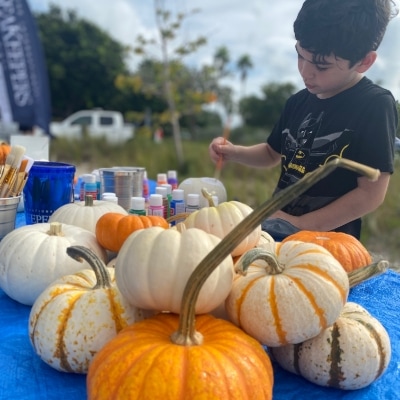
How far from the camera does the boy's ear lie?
1.61 meters

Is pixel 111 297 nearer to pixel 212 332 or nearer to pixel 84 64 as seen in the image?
pixel 212 332

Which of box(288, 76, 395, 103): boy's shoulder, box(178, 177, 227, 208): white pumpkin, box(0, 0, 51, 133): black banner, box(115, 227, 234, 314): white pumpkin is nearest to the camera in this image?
box(115, 227, 234, 314): white pumpkin

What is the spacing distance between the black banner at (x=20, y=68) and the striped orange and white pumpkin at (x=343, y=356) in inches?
294

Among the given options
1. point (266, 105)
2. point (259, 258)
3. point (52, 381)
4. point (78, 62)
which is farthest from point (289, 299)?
point (266, 105)

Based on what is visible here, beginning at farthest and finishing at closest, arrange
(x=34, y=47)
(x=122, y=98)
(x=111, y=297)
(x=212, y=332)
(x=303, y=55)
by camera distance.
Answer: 1. (x=122, y=98)
2. (x=34, y=47)
3. (x=303, y=55)
4. (x=111, y=297)
5. (x=212, y=332)

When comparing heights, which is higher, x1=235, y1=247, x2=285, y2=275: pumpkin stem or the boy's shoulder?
the boy's shoulder

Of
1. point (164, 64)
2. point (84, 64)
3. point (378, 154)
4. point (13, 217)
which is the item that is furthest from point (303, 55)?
point (84, 64)

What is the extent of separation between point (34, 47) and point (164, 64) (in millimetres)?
2214

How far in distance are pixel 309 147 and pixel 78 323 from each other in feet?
4.39

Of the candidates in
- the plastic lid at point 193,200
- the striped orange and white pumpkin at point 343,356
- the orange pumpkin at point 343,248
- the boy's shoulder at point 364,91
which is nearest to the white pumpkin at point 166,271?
the striped orange and white pumpkin at point 343,356

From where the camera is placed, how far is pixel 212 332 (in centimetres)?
84

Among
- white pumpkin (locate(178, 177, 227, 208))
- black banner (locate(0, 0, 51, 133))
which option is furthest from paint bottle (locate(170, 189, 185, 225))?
black banner (locate(0, 0, 51, 133))

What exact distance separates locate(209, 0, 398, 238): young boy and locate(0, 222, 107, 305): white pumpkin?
0.96m

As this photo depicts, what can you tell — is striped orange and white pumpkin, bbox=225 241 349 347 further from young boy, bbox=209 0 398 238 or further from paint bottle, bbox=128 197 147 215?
young boy, bbox=209 0 398 238
